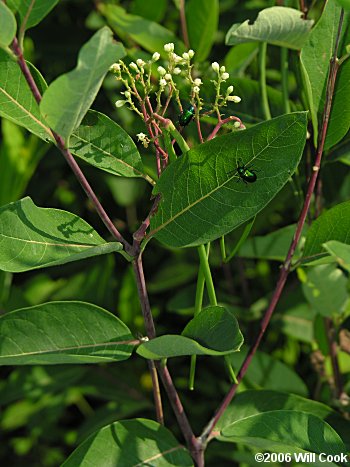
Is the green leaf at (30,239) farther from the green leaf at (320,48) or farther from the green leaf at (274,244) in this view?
the green leaf at (274,244)

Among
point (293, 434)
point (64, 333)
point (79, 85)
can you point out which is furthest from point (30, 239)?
point (293, 434)

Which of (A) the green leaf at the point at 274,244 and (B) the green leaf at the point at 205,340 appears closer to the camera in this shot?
(B) the green leaf at the point at 205,340

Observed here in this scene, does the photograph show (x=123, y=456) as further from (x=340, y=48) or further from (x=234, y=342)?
(x=340, y=48)

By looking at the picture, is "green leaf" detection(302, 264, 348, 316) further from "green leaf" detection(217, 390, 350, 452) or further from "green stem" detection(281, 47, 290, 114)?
"green stem" detection(281, 47, 290, 114)

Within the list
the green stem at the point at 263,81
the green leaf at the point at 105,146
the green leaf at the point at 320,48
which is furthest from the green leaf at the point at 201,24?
the green leaf at the point at 105,146

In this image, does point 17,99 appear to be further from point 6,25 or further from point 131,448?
point 131,448

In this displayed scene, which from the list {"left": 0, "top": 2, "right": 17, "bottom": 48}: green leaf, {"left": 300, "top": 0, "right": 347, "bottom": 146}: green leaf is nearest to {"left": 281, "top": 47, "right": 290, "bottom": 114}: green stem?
{"left": 300, "top": 0, "right": 347, "bottom": 146}: green leaf

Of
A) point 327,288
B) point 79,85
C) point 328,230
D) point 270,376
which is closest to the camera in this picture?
point 79,85
